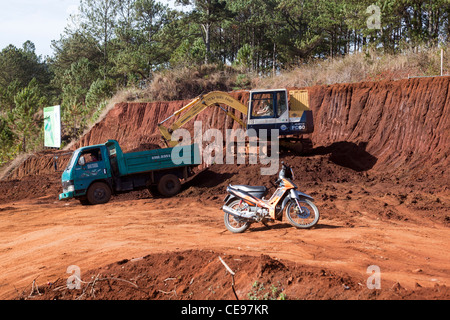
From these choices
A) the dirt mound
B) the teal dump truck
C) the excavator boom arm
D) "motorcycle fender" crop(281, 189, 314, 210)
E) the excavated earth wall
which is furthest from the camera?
the excavator boom arm

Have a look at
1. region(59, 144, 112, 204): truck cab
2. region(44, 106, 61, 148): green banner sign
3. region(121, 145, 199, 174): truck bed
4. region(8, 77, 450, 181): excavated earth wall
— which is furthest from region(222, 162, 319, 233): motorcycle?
region(44, 106, 61, 148): green banner sign

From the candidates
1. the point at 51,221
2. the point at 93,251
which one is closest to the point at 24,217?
the point at 51,221

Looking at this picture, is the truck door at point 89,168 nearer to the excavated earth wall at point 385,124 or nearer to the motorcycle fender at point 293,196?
the excavated earth wall at point 385,124

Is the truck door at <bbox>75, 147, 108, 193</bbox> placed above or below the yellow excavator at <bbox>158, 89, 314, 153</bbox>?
below

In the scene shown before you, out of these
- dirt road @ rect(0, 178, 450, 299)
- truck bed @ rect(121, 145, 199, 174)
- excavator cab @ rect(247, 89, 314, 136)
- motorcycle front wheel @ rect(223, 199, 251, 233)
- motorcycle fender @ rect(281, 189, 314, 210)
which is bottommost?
dirt road @ rect(0, 178, 450, 299)

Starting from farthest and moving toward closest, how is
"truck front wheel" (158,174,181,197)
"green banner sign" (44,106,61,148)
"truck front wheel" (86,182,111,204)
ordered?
"green banner sign" (44,106,61,148) < "truck front wheel" (158,174,181,197) < "truck front wheel" (86,182,111,204)

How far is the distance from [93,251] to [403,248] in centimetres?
618

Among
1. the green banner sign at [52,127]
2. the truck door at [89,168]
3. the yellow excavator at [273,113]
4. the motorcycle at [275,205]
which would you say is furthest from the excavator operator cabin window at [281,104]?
the green banner sign at [52,127]

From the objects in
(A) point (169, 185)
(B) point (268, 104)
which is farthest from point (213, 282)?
(B) point (268, 104)

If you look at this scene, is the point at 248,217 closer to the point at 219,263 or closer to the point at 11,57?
the point at 219,263

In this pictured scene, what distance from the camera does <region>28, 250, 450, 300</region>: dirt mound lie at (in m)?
5.06

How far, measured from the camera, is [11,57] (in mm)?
66000

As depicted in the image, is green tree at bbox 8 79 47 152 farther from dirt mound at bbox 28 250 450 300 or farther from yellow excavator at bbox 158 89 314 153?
dirt mound at bbox 28 250 450 300

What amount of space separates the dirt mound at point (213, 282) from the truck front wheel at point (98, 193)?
9.44 m
